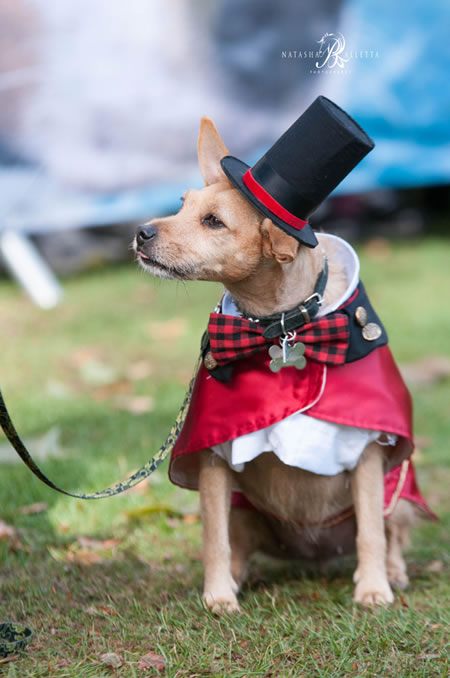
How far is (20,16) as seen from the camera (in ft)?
24.2

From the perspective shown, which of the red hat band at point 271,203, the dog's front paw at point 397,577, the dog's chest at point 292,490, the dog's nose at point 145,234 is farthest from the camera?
the dog's front paw at point 397,577

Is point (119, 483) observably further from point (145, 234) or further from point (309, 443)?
point (145, 234)

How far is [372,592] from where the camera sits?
9.02ft

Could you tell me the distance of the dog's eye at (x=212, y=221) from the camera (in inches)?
103

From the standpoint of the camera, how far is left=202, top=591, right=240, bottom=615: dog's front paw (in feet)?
8.66

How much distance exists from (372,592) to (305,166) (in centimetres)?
143

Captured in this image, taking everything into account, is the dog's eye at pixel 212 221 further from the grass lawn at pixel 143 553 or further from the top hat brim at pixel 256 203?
the grass lawn at pixel 143 553

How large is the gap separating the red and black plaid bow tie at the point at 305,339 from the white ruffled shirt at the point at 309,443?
0.30 ft

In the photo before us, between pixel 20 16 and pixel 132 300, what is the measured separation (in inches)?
110

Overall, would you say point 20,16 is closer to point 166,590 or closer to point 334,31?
point 334,31

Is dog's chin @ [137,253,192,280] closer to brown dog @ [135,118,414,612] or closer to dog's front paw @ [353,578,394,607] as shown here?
brown dog @ [135,118,414,612]

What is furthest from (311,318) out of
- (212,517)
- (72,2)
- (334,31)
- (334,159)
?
(72,2)

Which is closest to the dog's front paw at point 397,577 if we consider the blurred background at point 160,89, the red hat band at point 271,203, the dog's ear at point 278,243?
the dog's ear at point 278,243

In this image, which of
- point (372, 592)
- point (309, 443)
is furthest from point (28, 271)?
point (372, 592)
